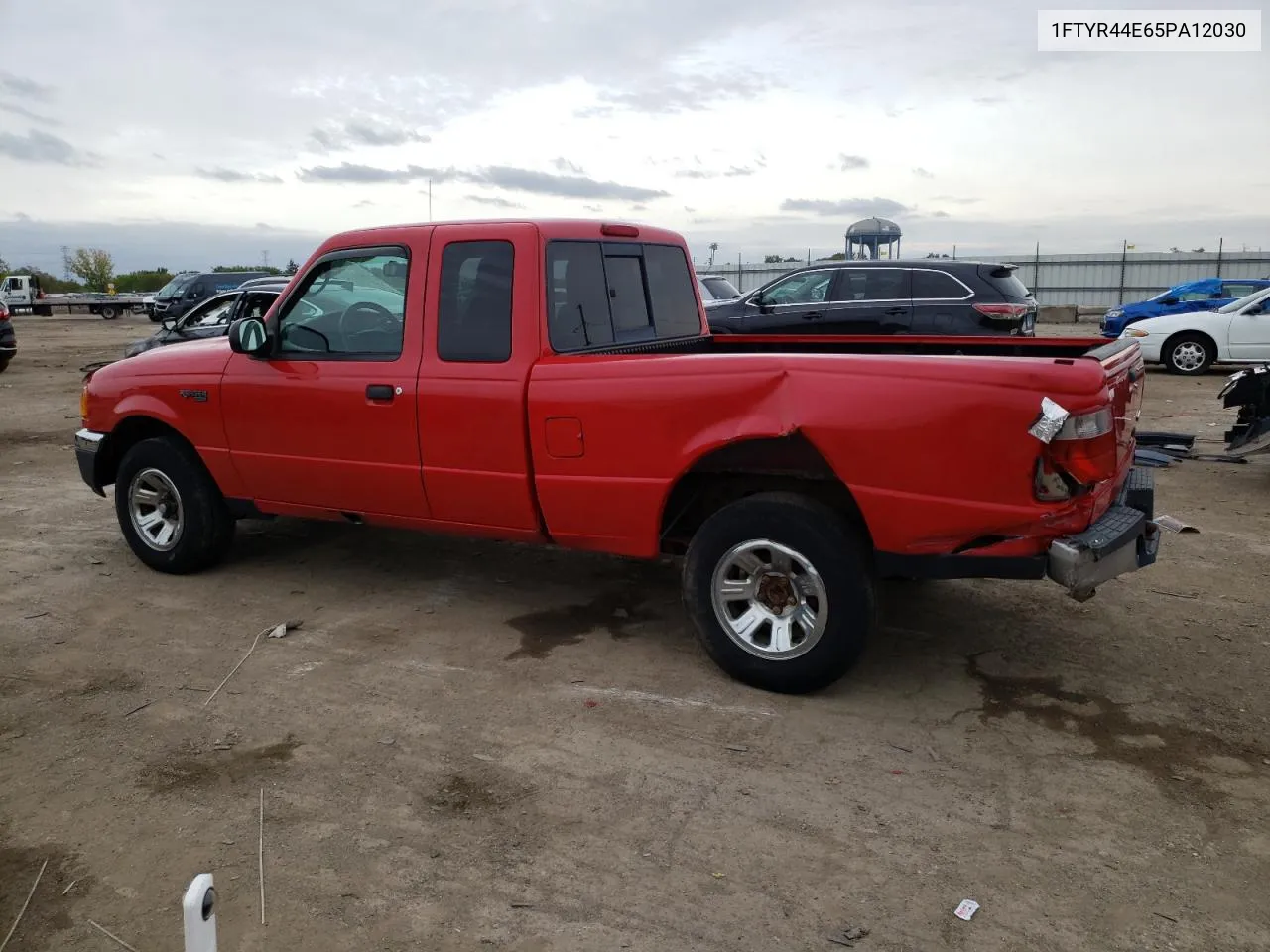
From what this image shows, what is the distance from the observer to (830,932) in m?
2.72

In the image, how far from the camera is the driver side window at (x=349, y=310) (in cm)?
503

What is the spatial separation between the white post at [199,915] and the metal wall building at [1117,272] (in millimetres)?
31484

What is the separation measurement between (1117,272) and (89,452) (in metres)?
34.3

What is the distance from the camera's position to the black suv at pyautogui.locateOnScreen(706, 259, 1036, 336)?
12.4 metres

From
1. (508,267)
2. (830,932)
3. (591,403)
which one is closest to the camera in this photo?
(830,932)

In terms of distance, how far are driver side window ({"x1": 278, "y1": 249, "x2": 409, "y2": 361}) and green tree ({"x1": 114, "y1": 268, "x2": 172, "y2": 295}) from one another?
62.2 metres

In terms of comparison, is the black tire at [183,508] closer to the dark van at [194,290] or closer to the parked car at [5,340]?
the parked car at [5,340]

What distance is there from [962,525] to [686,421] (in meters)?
1.17

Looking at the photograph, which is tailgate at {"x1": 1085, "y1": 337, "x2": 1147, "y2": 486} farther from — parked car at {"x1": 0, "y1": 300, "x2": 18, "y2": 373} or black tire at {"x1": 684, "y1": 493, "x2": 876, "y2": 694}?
parked car at {"x1": 0, "y1": 300, "x2": 18, "y2": 373}

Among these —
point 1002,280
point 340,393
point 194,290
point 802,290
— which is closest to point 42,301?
point 194,290

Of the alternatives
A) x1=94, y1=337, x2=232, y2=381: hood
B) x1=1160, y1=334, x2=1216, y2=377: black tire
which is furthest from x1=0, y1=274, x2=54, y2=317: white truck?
x1=1160, y1=334, x2=1216, y2=377: black tire

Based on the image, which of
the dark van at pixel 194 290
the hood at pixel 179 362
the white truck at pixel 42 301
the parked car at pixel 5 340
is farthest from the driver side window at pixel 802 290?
the white truck at pixel 42 301

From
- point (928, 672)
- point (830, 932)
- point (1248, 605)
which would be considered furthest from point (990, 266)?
point (830, 932)

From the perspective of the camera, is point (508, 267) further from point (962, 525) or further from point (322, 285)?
point (962, 525)
